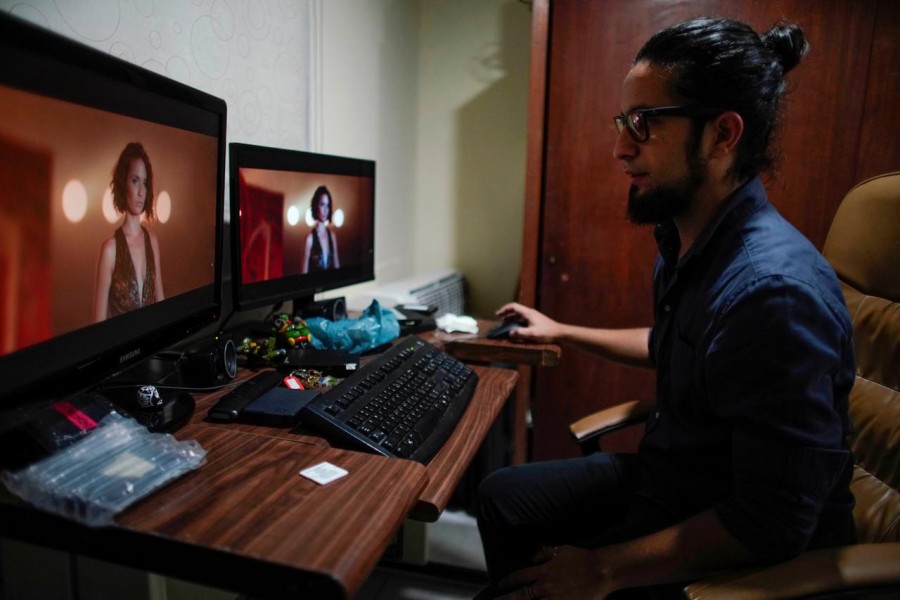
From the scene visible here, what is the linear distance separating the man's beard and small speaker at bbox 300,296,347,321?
0.81m

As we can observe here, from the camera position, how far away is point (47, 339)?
0.69m

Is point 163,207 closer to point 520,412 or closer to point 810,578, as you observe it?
point 810,578

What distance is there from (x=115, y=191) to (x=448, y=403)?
625 millimetres

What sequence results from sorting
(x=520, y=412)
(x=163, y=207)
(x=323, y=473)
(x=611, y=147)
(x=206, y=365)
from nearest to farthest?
1. (x=323, y=473)
2. (x=163, y=207)
3. (x=206, y=365)
4. (x=611, y=147)
5. (x=520, y=412)

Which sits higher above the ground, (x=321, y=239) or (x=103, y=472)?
(x=321, y=239)

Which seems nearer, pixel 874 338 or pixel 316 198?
pixel 874 338

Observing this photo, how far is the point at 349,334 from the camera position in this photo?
1.36 metres

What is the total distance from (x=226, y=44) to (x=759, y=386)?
1.37 meters

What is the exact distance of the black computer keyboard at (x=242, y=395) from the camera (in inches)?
36.7

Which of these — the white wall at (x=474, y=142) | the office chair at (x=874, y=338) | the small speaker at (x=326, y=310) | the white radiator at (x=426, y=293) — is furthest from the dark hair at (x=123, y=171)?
the white wall at (x=474, y=142)

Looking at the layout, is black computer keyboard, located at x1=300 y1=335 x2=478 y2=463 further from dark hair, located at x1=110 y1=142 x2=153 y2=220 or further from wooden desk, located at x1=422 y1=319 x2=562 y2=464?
dark hair, located at x1=110 y1=142 x2=153 y2=220

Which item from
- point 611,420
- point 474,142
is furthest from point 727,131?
point 474,142

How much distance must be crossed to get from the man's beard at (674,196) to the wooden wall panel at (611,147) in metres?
0.99

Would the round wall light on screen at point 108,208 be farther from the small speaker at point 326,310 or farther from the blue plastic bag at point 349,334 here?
the small speaker at point 326,310
